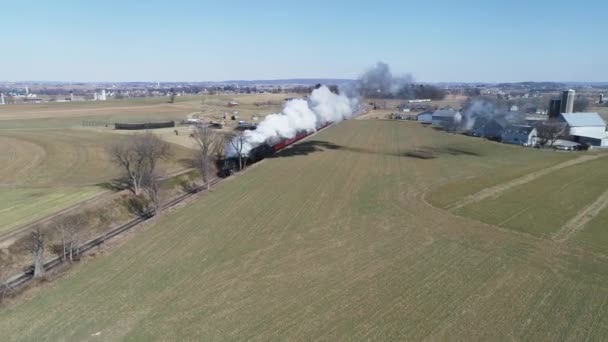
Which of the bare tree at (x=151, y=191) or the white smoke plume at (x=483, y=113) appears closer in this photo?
the bare tree at (x=151, y=191)

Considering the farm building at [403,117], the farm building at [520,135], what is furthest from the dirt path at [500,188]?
the farm building at [403,117]

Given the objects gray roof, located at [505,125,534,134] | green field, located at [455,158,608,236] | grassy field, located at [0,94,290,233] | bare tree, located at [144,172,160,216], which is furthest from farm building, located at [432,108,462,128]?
bare tree, located at [144,172,160,216]

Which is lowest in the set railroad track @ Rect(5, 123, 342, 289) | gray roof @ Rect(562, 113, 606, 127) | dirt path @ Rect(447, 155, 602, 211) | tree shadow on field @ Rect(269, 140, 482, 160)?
railroad track @ Rect(5, 123, 342, 289)

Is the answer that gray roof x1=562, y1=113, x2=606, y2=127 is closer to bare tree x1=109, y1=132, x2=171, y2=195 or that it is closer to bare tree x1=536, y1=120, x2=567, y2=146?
bare tree x1=536, y1=120, x2=567, y2=146

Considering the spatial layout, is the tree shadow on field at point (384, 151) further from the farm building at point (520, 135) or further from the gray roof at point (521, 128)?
the gray roof at point (521, 128)

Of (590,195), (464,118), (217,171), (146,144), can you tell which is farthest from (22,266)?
(464,118)

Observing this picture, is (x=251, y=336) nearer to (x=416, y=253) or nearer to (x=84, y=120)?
(x=416, y=253)
